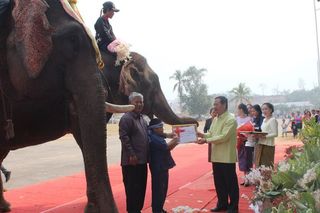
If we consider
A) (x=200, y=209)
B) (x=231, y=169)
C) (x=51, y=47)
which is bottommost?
(x=200, y=209)

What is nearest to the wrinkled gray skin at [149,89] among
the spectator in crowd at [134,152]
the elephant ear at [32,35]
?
the spectator in crowd at [134,152]

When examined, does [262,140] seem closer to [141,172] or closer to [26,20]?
[141,172]

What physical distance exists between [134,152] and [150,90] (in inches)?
71.1

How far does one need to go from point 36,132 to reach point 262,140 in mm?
4122

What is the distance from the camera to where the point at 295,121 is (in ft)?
75.4

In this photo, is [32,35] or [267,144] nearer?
[32,35]

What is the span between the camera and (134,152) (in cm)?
485

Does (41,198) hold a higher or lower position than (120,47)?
lower

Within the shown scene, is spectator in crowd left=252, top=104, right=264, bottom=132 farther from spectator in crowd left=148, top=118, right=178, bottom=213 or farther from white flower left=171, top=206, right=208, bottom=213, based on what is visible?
spectator in crowd left=148, top=118, right=178, bottom=213

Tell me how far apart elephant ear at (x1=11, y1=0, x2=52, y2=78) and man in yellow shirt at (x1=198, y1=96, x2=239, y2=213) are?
3001 millimetres

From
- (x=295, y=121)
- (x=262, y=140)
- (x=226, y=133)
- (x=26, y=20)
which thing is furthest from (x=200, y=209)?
(x=295, y=121)

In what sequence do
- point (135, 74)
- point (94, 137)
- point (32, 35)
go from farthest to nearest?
1. point (135, 74)
2. point (32, 35)
3. point (94, 137)

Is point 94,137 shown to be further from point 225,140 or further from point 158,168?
point 225,140

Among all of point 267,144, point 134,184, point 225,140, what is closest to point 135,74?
point 225,140
